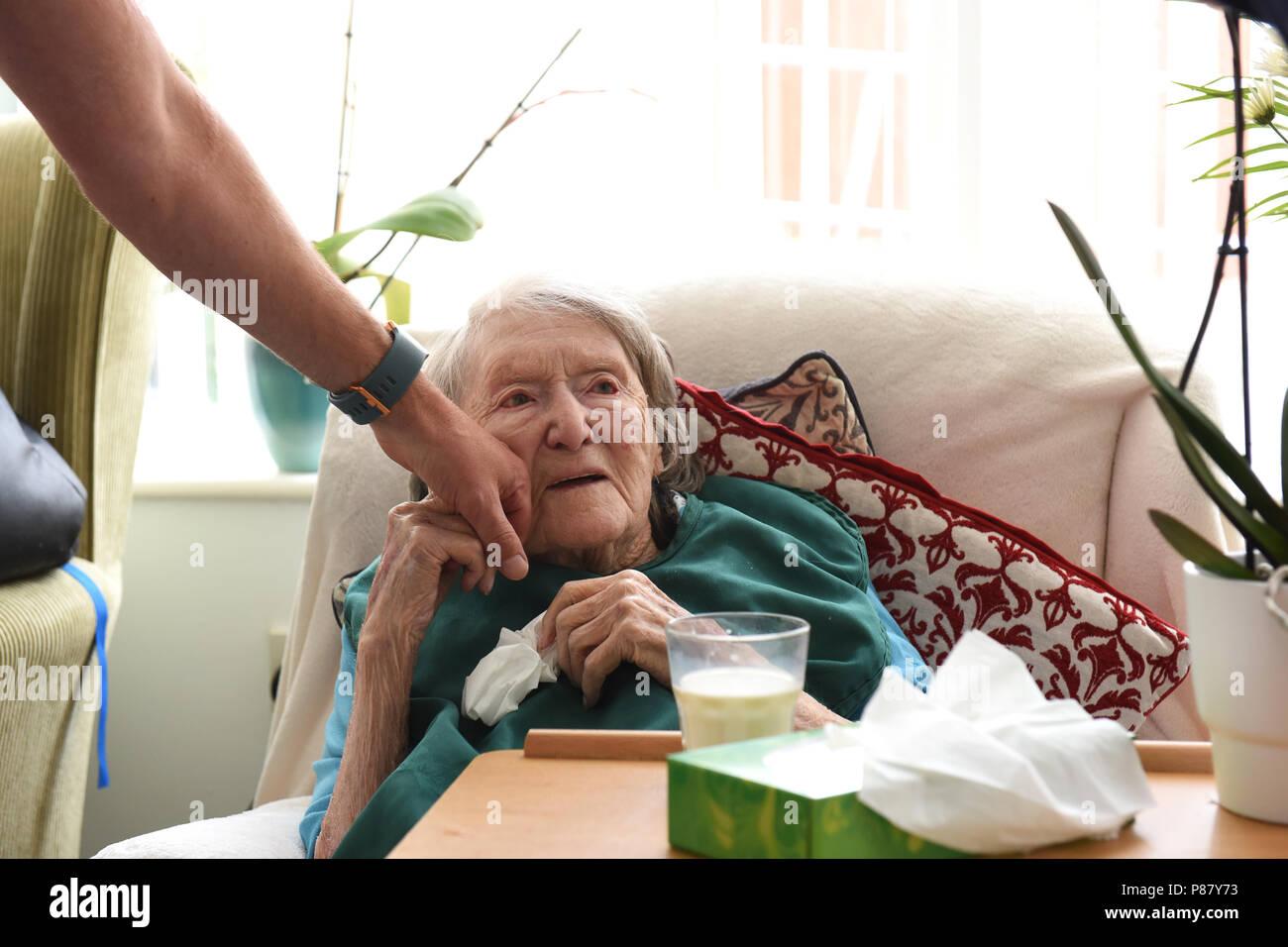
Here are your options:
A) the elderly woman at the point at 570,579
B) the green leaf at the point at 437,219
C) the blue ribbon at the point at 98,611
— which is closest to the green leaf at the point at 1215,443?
the elderly woman at the point at 570,579

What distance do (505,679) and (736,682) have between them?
1.47ft

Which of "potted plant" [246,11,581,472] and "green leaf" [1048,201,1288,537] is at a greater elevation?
"potted plant" [246,11,581,472]

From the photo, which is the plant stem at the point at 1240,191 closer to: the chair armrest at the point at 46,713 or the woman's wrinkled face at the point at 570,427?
the woman's wrinkled face at the point at 570,427

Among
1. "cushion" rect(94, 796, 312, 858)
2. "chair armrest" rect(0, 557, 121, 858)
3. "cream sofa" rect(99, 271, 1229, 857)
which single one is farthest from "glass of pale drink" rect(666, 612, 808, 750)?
"chair armrest" rect(0, 557, 121, 858)

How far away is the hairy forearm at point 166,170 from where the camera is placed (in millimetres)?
808

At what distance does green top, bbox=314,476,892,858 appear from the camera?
997 mm

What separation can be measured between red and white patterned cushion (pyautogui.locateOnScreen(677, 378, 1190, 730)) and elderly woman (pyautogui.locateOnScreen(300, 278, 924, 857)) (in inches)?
1.6

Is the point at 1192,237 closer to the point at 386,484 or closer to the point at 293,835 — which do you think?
the point at 386,484

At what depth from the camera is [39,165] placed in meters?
1.91

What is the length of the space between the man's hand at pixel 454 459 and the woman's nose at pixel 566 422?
0.08 metres

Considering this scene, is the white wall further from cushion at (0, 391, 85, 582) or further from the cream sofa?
the cream sofa

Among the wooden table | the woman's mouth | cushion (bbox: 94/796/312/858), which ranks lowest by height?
cushion (bbox: 94/796/312/858)
